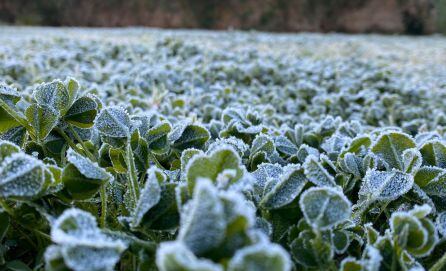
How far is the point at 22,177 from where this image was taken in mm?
605

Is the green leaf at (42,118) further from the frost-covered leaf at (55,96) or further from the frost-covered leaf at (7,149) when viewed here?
the frost-covered leaf at (7,149)

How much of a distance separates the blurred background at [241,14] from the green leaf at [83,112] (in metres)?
13.3

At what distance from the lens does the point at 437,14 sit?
15375mm

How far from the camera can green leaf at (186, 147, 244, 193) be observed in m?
0.60

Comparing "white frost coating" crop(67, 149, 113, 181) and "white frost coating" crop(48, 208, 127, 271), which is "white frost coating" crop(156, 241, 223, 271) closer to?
"white frost coating" crop(48, 208, 127, 271)

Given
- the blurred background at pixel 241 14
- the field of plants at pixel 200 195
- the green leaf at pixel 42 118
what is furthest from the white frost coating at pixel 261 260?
the blurred background at pixel 241 14

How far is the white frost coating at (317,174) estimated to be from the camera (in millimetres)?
700

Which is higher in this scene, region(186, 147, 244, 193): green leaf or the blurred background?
region(186, 147, 244, 193): green leaf

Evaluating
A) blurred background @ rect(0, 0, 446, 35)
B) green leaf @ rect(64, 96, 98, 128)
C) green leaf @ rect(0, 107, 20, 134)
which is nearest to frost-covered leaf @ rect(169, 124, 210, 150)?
green leaf @ rect(64, 96, 98, 128)

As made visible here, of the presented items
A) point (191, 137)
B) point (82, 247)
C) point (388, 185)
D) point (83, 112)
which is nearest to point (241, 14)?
point (191, 137)

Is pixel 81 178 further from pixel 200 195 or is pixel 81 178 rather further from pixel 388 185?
pixel 388 185

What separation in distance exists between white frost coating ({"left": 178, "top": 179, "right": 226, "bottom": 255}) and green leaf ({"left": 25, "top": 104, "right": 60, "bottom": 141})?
472mm

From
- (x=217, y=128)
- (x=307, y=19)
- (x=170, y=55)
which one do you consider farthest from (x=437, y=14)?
(x=217, y=128)

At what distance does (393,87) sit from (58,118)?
2530 millimetres
